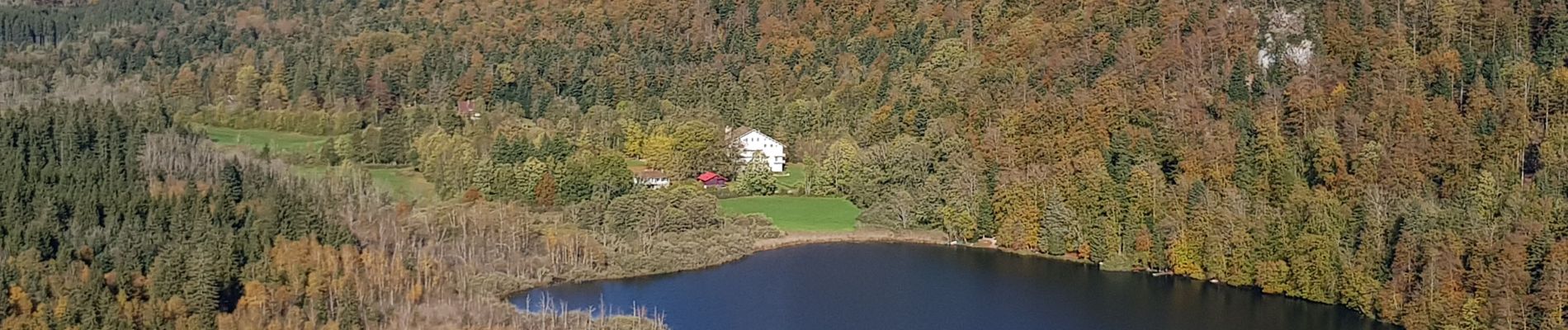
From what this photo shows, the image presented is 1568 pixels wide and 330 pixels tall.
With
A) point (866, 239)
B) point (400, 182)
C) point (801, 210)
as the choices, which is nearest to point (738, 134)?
point (801, 210)

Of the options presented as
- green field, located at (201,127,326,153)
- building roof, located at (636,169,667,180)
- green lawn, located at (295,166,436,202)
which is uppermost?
green field, located at (201,127,326,153)

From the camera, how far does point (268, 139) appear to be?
80.8 m

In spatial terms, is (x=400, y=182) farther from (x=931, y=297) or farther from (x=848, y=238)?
(x=931, y=297)

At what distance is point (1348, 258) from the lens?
164 ft

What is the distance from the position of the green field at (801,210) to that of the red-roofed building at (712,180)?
70.6 inches

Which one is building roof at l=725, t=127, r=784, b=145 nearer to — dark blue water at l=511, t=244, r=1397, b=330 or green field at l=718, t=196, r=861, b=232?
green field at l=718, t=196, r=861, b=232

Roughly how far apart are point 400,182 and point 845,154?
672 inches

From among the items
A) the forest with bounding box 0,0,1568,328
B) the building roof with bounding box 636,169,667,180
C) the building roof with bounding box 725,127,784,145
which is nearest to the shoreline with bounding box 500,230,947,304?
the forest with bounding box 0,0,1568,328

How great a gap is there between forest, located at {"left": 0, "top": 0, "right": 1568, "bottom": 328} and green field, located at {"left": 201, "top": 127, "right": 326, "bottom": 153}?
1004 mm

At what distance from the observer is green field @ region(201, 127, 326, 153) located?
77.0 m

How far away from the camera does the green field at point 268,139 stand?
253ft

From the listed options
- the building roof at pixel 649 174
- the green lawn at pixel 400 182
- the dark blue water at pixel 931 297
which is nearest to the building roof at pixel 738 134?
the building roof at pixel 649 174

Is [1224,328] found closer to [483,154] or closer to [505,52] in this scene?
[483,154]

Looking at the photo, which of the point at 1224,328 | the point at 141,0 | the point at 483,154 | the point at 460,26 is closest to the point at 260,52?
the point at 460,26
